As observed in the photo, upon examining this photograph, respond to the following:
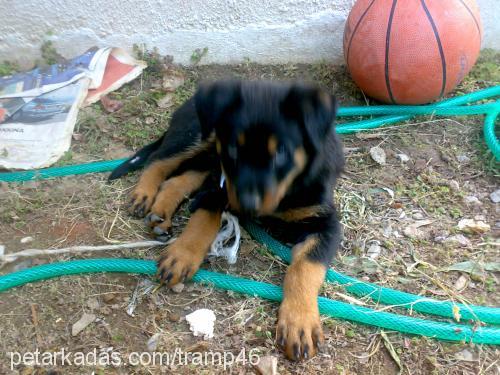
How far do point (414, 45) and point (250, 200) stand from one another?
7.27 feet

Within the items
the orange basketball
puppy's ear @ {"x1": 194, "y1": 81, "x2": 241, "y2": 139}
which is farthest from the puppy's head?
the orange basketball

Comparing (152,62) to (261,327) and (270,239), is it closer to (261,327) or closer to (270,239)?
(270,239)

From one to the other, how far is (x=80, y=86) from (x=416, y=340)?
3.25 meters

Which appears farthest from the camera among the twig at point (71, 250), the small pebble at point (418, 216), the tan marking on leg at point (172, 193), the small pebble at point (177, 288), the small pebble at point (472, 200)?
the small pebble at point (472, 200)

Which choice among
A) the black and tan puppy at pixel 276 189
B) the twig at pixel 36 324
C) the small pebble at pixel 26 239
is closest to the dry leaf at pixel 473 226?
the black and tan puppy at pixel 276 189

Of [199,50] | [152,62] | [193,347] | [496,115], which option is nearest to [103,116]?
[152,62]

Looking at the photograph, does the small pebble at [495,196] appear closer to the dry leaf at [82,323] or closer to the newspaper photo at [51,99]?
the dry leaf at [82,323]

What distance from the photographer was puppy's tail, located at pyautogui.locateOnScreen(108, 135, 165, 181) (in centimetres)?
335

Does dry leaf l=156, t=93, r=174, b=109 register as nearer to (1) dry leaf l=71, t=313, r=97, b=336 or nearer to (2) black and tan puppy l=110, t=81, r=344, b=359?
(2) black and tan puppy l=110, t=81, r=344, b=359

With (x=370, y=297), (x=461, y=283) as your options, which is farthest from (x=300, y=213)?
(x=461, y=283)

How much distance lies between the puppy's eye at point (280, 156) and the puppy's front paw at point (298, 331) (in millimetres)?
679

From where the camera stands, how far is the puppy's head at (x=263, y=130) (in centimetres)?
234

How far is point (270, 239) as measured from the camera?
9.57 ft


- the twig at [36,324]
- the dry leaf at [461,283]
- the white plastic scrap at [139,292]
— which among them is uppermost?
the twig at [36,324]
